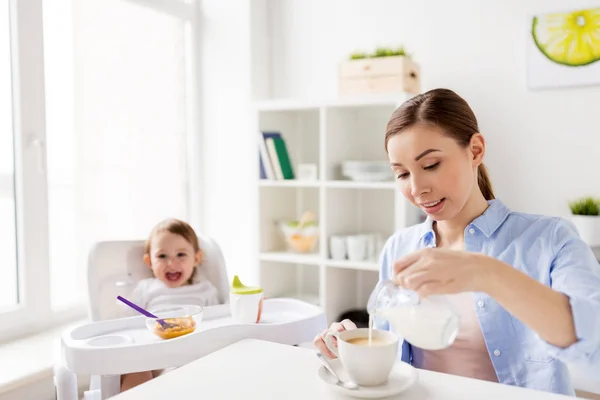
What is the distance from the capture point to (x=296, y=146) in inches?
118

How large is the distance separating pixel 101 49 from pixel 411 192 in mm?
1868

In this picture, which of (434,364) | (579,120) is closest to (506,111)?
(579,120)

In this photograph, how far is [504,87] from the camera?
2.48m

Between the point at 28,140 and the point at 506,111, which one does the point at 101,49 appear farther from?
the point at 506,111

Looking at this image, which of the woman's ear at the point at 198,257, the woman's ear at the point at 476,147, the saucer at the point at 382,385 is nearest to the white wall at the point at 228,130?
the woman's ear at the point at 198,257

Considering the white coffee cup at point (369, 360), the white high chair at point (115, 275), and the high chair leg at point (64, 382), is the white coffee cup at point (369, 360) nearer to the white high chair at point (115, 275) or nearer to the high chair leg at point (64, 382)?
the high chair leg at point (64, 382)

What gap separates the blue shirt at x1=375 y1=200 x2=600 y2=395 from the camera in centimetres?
114

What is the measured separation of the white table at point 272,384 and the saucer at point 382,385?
2 centimetres

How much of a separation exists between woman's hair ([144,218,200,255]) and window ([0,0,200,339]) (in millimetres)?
539

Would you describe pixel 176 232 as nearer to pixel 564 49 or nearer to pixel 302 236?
pixel 302 236

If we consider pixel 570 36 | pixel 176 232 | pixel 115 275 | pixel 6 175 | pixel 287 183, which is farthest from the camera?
pixel 287 183

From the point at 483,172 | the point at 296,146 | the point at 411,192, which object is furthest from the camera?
the point at 296,146

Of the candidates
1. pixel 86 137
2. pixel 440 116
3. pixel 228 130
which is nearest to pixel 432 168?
pixel 440 116

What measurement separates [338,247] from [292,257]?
0.25 meters
